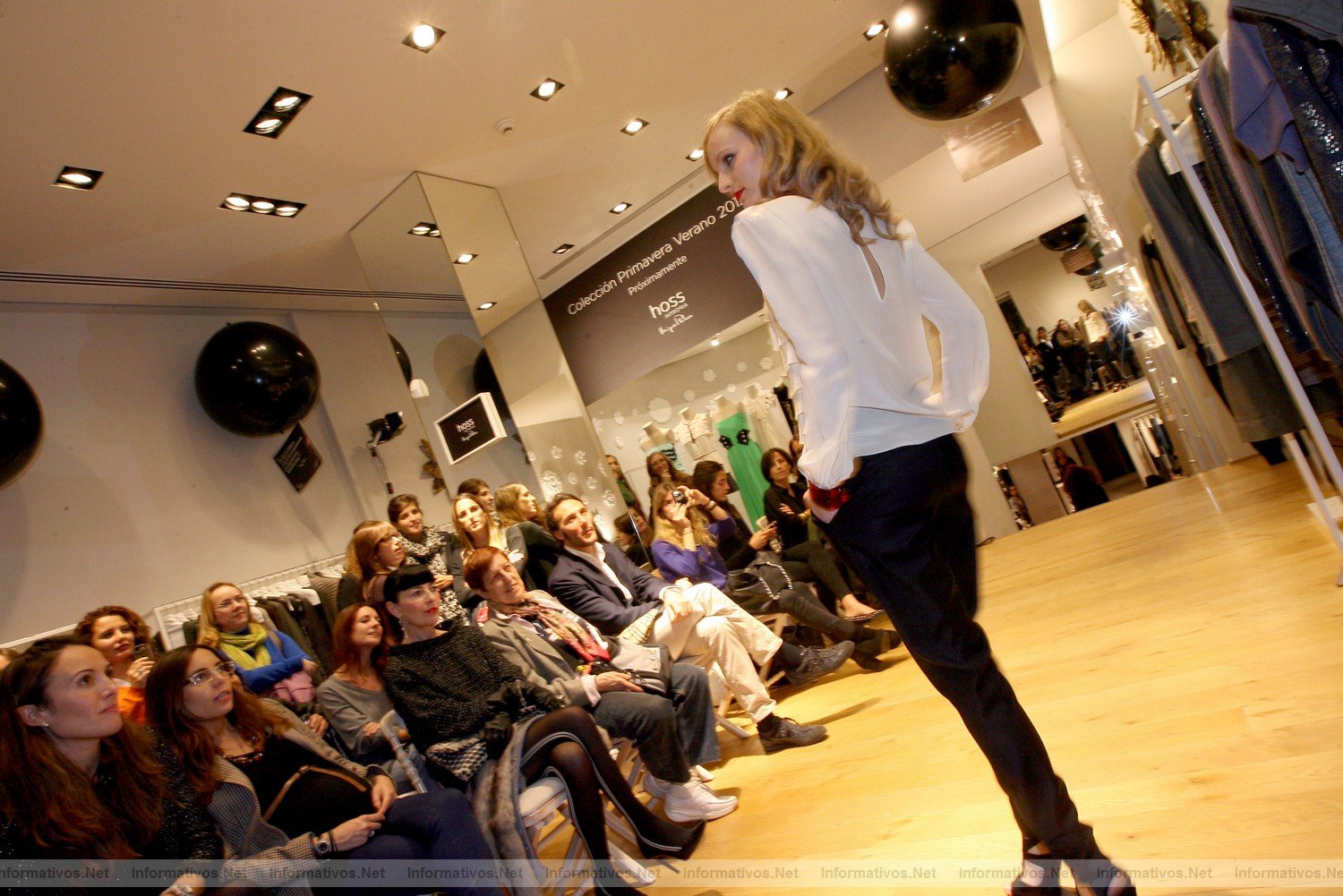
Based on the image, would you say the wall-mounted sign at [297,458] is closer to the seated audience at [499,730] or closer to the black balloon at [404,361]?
the black balloon at [404,361]

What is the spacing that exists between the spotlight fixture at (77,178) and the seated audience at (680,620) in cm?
256

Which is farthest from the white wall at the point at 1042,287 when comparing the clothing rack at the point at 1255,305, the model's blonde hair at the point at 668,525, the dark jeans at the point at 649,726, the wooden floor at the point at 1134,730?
the dark jeans at the point at 649,726

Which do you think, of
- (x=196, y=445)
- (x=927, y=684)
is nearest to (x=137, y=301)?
(x=196, y=445)

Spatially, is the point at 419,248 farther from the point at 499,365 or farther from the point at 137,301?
the point at 137,301

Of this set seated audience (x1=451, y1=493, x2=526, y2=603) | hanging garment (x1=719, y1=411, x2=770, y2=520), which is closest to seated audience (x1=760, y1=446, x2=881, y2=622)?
hanging garment (x1=719, y1=411, x2=770, y2=520)

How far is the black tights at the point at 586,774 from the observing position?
2.30m

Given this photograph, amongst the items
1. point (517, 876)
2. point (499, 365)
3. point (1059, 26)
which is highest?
point (1059, 26)

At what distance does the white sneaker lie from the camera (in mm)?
2752

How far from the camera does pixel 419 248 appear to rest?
5039 mm

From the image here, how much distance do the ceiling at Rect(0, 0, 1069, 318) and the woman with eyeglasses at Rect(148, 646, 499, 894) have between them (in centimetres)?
229

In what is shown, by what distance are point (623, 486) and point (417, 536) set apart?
1.29 meters

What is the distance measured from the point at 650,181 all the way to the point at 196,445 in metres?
3.44

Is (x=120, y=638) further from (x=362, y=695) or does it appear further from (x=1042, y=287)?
(x=1042, y=287)

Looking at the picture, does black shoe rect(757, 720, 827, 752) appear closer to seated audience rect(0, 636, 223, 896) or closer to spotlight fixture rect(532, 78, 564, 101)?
seated audience rect(0, 636, 223, 896)
